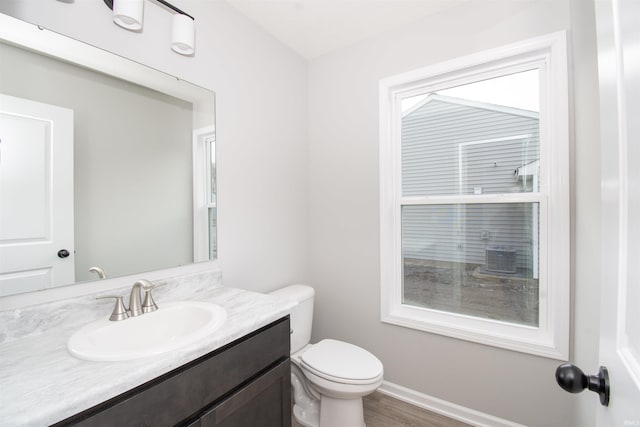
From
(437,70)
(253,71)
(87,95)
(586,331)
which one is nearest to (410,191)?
(437,70)

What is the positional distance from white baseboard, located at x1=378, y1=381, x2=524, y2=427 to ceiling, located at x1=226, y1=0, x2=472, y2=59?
2.38 meters

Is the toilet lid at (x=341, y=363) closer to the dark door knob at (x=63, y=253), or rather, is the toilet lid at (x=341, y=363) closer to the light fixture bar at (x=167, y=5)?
the dark door knob at (x=63, y=253)

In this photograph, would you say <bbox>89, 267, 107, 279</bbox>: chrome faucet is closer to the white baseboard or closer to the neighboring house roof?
the white baseboard

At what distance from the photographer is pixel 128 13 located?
43.6 inches

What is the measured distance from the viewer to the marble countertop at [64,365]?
591 millimetres

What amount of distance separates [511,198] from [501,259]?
363 mm

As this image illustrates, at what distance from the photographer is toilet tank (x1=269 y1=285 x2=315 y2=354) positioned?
68.7 inches

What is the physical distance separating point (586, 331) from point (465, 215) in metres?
0.79

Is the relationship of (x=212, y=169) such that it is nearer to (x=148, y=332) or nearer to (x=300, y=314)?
(x=148, y=332)

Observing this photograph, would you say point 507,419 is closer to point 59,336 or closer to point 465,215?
point 465,215

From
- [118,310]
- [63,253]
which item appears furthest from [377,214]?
[63,253]

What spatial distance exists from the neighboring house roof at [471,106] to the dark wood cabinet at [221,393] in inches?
62.1

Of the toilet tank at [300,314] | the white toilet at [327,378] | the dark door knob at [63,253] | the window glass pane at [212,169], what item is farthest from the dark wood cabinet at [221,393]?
the window glass pane at [212,169]

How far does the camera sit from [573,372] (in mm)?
522
